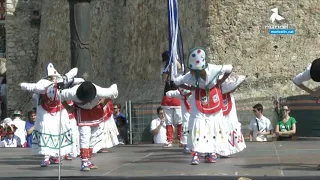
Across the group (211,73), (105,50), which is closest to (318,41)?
(105,50)

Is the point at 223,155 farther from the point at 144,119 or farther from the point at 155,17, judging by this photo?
the point at 155,17

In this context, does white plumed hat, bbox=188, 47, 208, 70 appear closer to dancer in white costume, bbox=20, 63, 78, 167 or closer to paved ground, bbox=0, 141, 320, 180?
paved ground, bbox=0, 141, 320, 180

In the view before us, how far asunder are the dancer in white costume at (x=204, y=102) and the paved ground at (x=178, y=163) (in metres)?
0.34

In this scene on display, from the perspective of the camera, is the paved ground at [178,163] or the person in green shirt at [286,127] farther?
the person in green shirt at [286,127]

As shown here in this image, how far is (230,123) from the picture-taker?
1492 centimetres

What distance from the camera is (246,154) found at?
16.0 m

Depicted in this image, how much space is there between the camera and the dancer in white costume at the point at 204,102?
13977mm

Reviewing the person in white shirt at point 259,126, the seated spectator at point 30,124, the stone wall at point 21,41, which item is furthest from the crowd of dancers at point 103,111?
the stone wall at point 21,41

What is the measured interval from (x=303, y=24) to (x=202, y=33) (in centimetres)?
282

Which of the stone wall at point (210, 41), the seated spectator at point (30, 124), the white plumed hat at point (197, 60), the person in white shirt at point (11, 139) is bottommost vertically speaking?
the person in white shirt at point (11, 139)

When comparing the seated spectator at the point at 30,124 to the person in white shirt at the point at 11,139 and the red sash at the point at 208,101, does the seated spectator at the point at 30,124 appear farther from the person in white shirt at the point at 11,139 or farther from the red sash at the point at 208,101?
the red sash at the point at 208,101

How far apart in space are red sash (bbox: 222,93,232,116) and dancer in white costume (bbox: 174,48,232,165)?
0.59m

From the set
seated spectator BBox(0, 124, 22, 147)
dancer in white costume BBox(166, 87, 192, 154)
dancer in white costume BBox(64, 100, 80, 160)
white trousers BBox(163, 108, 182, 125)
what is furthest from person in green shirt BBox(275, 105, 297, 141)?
seated spectator BBox(0, 124, 22, 147)

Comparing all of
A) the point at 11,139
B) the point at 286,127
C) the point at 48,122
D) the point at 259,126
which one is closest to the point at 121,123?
the point at 11,139
